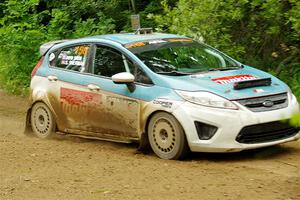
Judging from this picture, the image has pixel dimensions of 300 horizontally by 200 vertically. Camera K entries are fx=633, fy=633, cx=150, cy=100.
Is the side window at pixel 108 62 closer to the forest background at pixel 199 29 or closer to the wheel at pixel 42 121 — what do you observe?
the wheel at pixel 42 121

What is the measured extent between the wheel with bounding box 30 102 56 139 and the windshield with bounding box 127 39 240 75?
1.91 m

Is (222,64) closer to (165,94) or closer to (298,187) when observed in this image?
(165,94)

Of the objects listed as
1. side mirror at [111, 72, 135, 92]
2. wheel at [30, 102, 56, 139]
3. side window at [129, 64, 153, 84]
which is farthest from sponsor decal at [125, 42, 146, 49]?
wheel at [30, 102, 56, 139]

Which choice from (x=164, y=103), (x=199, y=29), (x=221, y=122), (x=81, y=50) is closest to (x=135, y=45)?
(x=81, y=50)

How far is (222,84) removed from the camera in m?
7.94

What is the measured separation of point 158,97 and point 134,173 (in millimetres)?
1238

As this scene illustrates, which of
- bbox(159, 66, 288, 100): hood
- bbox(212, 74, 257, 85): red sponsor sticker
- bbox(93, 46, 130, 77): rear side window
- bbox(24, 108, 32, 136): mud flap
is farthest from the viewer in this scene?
bbox(24, 108, 32, 136): mud flap

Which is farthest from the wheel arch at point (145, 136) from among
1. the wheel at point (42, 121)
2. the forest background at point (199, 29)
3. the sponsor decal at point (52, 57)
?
the forest background at point (199, 29)

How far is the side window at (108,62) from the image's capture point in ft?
29.1

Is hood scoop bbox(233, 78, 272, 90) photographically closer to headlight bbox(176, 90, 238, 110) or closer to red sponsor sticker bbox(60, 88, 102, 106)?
headlight bbox(176, 90, 238, 110)

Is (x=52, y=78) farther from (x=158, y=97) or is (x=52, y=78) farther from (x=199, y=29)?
(x=199, y=29)

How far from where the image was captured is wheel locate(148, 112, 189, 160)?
7.81 meters

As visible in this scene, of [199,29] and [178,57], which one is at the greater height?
[199,29]

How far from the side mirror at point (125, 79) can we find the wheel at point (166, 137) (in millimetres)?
569
